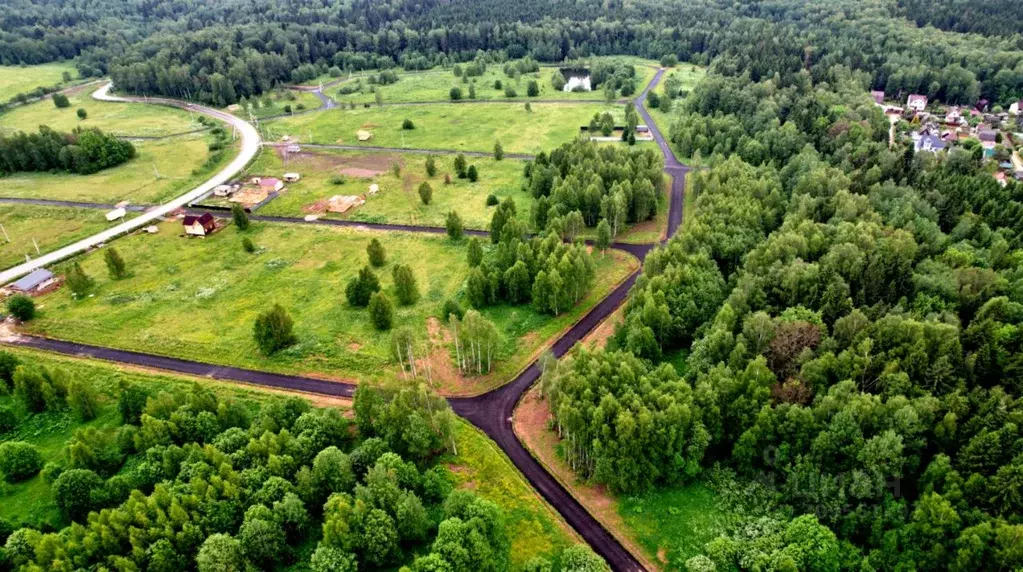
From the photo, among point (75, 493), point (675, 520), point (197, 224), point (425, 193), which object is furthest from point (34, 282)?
point (675, 520)

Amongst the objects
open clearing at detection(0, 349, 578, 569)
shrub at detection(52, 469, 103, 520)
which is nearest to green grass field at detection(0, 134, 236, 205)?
open clearing at detection(0, 349, 578, 569)

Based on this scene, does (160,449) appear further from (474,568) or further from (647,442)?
(647,442)

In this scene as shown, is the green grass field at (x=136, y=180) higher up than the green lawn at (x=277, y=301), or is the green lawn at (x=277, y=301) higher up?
the green grass field at (x=136, y=180)

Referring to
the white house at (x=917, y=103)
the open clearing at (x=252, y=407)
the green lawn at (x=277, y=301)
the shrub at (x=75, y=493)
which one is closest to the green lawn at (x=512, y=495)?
the open clearing at (x=252, y=407)

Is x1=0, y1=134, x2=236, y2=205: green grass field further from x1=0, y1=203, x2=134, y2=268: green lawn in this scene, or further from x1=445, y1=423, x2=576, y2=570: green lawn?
x1=445, y1=423, x2=576, y2=570: green lawn

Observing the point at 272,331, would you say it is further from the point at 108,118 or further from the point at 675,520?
the point at 108,118

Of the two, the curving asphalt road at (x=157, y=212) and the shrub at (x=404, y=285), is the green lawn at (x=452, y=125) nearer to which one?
the curving asphalt road at (x=157, y=212)
